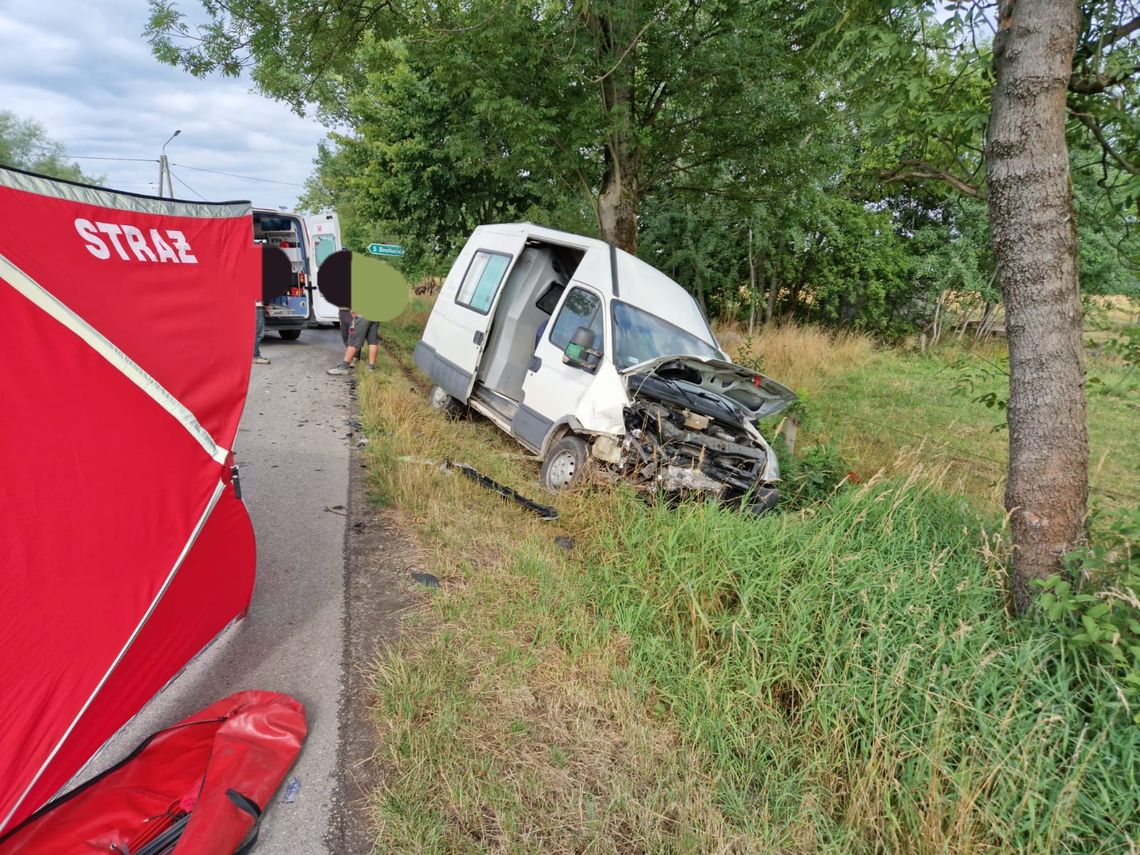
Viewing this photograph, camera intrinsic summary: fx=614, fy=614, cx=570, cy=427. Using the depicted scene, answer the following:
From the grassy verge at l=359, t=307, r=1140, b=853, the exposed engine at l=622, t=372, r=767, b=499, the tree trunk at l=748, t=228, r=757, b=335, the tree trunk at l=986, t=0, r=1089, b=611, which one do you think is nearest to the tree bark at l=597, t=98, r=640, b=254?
the exposed engine at l=622, t=372, r=767, b=499

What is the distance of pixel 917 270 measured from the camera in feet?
46.6

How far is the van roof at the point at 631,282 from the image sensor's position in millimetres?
5895

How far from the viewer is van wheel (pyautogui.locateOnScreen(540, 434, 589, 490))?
5.09m

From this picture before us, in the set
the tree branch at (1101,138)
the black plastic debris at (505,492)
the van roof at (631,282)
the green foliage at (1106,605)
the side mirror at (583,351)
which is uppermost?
the tree branch at (1101,138)

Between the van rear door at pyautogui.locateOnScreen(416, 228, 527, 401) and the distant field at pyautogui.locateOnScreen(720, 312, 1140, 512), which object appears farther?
the van rear door at pyautogui.locateOnScreen(416, 228, 527, 401)

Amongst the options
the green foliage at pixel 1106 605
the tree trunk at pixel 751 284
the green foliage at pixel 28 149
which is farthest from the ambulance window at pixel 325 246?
the green foliage at pixel 28 149

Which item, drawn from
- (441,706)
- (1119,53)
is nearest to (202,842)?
(441,706)

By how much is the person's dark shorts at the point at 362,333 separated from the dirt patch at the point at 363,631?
4.90 m

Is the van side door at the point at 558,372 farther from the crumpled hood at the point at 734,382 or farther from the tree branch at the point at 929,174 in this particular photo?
the tree branch at the point at 929,174

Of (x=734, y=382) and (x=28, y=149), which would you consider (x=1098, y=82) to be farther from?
(x=28, y=149)

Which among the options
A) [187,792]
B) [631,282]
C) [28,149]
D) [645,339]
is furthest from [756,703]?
[28,149]

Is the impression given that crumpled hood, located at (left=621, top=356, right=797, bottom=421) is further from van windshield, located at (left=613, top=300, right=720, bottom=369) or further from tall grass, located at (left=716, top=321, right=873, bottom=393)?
tall grass, located at (left=716, top=321, right=873, bottom=393)

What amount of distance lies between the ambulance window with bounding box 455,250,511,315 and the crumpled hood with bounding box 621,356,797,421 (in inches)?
95.7

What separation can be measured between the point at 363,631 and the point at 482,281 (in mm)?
4822
